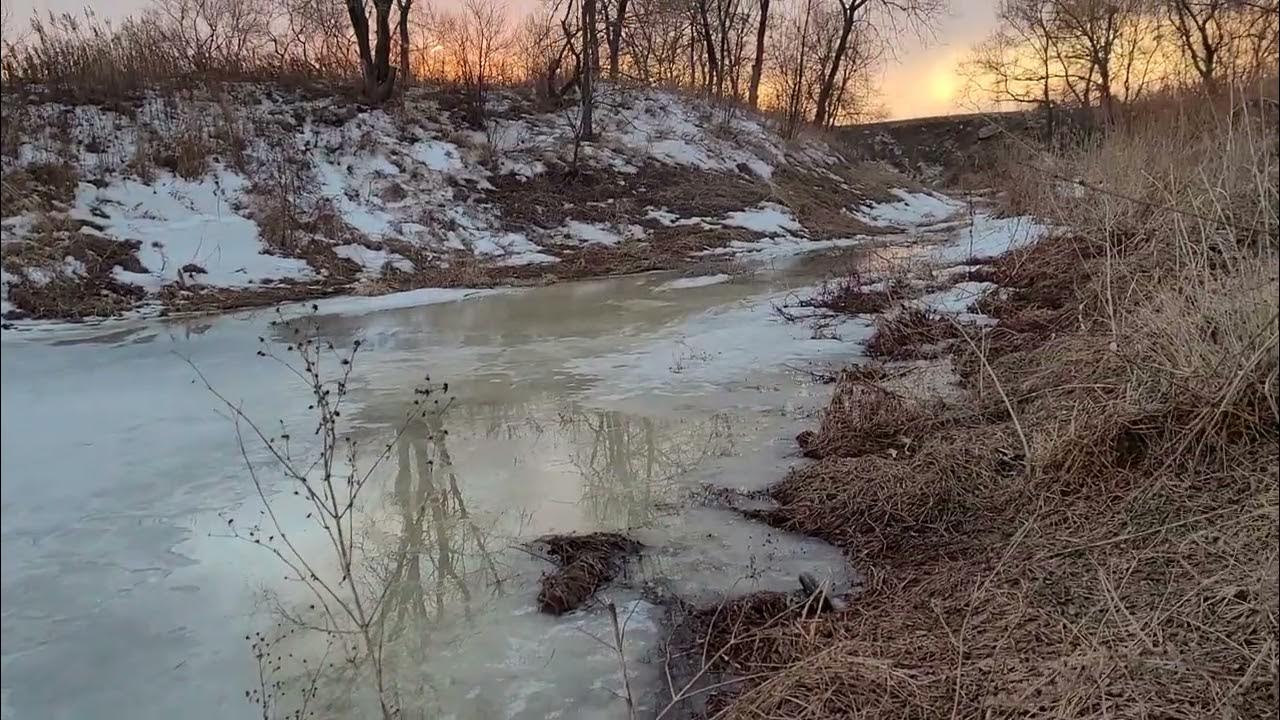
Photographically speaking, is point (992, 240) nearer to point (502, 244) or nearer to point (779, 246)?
point (779, 246)

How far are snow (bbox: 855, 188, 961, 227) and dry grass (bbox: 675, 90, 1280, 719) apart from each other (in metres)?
16.4

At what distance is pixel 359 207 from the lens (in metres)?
11.9

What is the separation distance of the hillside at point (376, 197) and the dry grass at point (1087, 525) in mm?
4509

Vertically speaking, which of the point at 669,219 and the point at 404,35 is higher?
the point at 404,35

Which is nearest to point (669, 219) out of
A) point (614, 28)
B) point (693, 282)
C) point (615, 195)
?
point (615, 195)

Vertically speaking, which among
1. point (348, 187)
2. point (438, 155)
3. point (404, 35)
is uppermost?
point (404, 35)

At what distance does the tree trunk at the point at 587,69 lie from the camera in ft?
49.6

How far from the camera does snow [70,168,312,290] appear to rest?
863 centimetres

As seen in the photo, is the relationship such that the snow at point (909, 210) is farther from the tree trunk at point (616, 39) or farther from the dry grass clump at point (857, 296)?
the dry grass clump at point (857, 296)

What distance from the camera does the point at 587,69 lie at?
16.0 m

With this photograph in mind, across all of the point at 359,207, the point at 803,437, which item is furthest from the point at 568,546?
the point at 359,207

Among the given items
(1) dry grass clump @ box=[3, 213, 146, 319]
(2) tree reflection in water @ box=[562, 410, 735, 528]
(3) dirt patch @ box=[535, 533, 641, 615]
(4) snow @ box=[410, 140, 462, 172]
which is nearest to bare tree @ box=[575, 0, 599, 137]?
(4) snow @ box=[410, 140, 462, 172]

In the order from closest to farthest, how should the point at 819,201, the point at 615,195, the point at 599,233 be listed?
the point at 599,233
the point at 615,195
the point at 819,201

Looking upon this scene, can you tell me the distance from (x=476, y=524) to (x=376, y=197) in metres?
10.2
